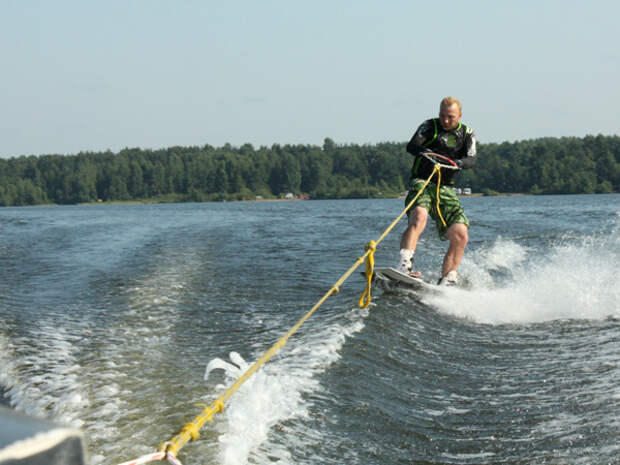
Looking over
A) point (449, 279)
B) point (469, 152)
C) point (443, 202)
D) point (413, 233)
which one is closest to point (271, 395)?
point (413, 233)

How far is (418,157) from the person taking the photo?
6.54 meters

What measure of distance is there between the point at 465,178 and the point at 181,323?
9304cm

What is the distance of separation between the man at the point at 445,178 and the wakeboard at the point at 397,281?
0.32 feet

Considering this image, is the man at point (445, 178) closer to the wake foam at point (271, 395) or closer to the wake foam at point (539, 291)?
the wake foam at point (539, 291)

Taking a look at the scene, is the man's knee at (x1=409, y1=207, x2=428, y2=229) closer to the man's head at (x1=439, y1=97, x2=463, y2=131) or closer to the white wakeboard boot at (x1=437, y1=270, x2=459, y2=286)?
the white wakeboard boot at (x1=437, y1=270, x2=459, y2=286)

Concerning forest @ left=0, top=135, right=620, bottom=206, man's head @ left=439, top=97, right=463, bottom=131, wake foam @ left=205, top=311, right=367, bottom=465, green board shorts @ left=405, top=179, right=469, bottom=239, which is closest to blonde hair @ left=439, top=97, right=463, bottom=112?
man's head @ left=439, top=97, right=463, bottom=131

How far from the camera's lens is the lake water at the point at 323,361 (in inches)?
107

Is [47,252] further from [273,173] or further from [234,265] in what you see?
[273,173]

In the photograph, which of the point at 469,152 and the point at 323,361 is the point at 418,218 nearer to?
the point at 469,152

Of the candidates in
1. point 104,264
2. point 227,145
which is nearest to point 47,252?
point 104,264

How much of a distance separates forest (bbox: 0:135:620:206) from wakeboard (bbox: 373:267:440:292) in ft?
286

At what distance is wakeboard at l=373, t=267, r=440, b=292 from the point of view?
20.2 feet

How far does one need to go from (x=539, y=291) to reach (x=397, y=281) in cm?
156

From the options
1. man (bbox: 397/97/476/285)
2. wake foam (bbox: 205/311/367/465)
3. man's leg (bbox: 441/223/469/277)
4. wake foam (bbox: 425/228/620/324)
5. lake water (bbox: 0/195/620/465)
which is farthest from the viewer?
man's leg (bbox: 441/223/469/277)
